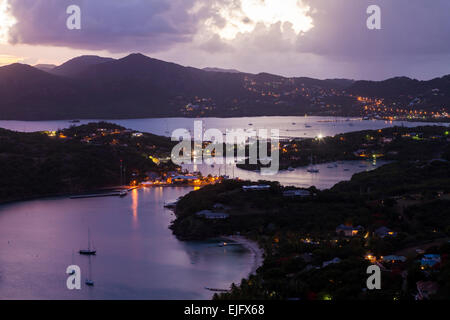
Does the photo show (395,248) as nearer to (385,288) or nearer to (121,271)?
(385,288)

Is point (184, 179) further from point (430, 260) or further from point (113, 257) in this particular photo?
point (430, 260)

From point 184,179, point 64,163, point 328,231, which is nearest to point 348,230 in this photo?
point 328,231

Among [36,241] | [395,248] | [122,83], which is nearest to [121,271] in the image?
[36,241]

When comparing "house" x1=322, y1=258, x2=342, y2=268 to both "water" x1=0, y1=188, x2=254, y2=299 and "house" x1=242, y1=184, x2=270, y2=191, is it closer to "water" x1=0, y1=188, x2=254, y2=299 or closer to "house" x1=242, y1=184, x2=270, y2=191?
"water" x1=0, y1=188, x2=254, y2=299

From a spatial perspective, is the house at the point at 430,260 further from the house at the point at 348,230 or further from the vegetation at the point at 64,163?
the vegetation at the point at 64,163

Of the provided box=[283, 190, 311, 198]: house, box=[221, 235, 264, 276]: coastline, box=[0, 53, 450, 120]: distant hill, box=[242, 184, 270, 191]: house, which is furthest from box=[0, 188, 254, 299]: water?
box=[0, 53, 450, 120]: distant hill
